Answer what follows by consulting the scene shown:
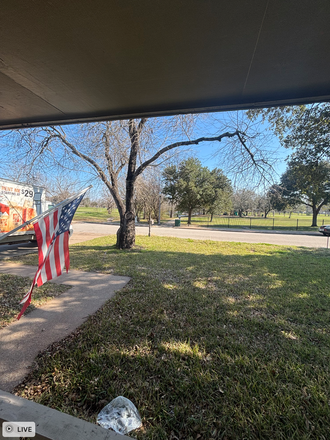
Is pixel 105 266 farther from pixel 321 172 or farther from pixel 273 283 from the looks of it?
pixel 321 172

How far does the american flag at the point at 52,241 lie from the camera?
2.21 m

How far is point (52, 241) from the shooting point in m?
2.49

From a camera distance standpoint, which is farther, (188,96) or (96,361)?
(188,96)

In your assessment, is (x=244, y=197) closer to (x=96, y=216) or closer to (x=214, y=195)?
(x=214, y=195)

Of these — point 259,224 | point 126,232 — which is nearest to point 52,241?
point 126,232

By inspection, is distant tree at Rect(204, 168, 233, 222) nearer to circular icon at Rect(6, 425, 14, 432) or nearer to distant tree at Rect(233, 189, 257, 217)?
distant tree at Rect(233, 189, 257, 217)

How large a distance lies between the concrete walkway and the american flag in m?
0.51

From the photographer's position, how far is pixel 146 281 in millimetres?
4723

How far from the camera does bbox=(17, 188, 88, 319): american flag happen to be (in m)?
2.21

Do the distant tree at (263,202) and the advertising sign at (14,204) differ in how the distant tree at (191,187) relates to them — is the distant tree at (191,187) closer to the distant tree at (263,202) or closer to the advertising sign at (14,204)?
the distant tree at (263,202)

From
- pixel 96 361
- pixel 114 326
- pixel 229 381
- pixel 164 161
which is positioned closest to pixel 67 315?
pixel 114 326

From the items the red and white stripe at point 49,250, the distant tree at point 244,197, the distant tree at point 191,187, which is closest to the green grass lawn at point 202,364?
the red and white stripe at point 49,250

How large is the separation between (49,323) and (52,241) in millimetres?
1389

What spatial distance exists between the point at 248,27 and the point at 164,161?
20.9ft
